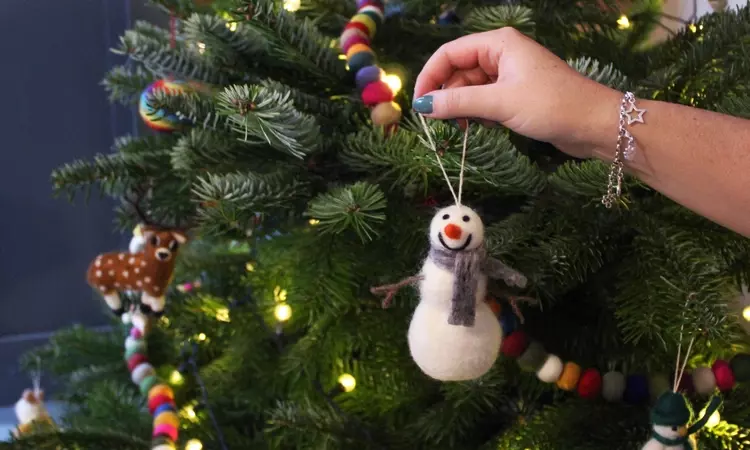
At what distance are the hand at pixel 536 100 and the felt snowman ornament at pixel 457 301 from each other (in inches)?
2.8

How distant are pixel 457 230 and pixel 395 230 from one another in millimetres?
164

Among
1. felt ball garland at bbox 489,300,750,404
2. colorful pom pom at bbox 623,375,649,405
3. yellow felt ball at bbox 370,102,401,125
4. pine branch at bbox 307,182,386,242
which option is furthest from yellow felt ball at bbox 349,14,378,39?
colorful pom pom at bbox 623,375,649,405

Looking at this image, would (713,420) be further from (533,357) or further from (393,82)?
(393,82)

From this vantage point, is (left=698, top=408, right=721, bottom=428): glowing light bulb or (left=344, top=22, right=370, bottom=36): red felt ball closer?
(left=698, top=408, right=721, bottom=428): glowing light bulb

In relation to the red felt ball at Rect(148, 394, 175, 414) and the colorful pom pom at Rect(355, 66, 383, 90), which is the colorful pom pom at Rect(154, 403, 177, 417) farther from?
the colorful pom pom at Rect(355, 66, 383, 90)

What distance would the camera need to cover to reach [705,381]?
0.52 m

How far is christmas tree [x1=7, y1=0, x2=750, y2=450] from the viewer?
1.54 feet

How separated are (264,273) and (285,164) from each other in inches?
6.1

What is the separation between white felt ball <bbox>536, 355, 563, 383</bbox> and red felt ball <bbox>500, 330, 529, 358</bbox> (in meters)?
0.03

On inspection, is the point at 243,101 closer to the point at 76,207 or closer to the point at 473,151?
the point at 473,151

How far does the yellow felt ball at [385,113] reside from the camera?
0.54m

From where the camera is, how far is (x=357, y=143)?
0.52m

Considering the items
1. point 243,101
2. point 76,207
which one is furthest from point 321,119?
point 76,207

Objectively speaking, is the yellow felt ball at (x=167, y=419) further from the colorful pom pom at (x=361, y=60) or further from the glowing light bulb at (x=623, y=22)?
the glowing light bulb at (x=623, y=22)
